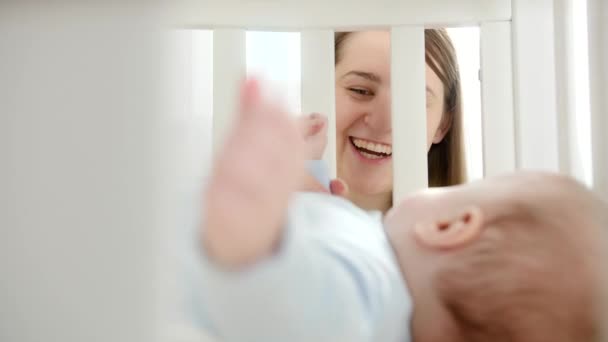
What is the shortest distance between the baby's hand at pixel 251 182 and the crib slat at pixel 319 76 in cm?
57

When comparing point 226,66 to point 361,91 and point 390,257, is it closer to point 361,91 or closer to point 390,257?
point 361,91

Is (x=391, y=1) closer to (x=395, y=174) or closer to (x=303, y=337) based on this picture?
(x=395, y=174)

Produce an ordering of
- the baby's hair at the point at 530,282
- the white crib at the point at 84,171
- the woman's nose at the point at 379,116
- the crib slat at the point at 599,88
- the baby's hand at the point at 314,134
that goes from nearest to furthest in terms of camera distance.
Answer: the white crib at the point at 84,171 → the baby's hair at the point at 530,282 → the crib slat at the point at 599,88 → the baby's hand at the point at 314,134 → the woman's nose at the point at 379,116

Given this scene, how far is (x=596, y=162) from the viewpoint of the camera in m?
0.63

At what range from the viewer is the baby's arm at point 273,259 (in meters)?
0.33

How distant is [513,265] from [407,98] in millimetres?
467

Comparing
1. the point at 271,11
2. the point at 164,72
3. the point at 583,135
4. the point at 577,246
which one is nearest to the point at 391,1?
the point at 271,11

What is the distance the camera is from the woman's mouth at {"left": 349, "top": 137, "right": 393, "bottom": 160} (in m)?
1.07

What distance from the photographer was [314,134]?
781mm

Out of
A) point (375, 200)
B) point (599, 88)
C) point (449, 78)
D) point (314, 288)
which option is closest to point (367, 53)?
point (449, 78)

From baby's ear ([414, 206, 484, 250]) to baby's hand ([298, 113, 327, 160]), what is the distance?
26 cm

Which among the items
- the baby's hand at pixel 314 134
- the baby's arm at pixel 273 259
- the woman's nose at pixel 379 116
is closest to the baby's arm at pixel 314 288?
the baby's arm at pixel 273 259

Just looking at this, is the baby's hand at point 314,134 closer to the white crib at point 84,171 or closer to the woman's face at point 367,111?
the woman's face at point 367,111

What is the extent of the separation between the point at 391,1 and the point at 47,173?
0.68 m
